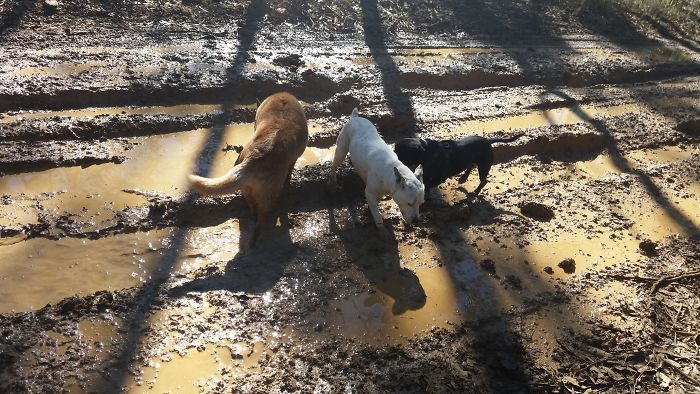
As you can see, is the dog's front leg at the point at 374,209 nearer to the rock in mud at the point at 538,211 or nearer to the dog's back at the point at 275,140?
the dog's back at the point at 275,140

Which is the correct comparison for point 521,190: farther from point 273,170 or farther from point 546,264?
point 273,170

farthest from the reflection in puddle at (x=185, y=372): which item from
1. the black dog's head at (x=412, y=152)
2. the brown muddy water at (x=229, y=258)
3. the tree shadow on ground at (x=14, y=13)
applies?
the tree shadow on ground at (x=14, y=13)

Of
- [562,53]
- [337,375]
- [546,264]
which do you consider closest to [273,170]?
[337,375]

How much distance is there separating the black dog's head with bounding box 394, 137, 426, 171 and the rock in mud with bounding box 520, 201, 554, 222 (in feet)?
5.07

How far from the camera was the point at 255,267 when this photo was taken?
16.2 ft

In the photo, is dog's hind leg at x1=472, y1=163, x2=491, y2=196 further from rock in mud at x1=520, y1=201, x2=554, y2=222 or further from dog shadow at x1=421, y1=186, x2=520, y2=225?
rock in mud at x1=520, y1=201, x2=554, y2=222

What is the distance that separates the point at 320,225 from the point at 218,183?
1.45 metres

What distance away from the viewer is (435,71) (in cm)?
933

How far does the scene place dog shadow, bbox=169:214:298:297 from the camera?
4648 mm

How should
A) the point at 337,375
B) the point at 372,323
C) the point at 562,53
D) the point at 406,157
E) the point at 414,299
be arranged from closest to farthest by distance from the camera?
the point at 337,375 → the point at 372,323 → the point at 414,299 → the point at 406,157 → the point at 562,53

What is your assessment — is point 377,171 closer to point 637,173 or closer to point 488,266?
point 488,266

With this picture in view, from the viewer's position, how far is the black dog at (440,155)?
19.7 feet

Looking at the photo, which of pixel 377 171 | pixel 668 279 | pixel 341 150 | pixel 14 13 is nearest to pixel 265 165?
pixel 377 171

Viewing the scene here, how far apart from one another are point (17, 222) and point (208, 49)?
4593 millimetres
